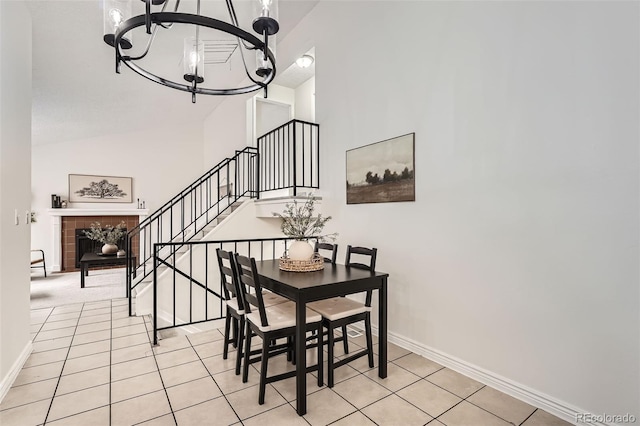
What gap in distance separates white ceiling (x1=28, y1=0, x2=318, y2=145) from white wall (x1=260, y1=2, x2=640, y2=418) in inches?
95.2

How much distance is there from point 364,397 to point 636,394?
4.89ft

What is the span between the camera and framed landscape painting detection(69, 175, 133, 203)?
7129 millimetres

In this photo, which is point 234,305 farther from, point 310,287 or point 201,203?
point 201,203

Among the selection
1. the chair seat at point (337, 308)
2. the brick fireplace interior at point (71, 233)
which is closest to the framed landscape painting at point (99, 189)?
the brick fireplace interior at point (71, 233)

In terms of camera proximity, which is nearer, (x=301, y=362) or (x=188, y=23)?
(x=188, y=23)

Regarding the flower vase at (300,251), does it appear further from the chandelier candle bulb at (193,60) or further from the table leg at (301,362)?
the chandelier candle bulb at (193,60)

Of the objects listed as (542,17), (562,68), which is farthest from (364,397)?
(542,17)

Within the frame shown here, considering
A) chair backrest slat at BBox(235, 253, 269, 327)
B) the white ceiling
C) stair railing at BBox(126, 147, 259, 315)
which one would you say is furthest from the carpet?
chair backrest slat at BBox(235, 253, 269, 327)

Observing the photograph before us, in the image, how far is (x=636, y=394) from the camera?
168cm

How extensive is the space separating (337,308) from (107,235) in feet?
20.5

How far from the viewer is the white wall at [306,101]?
20.3 ft

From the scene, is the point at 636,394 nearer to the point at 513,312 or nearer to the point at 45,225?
the point at 513,312

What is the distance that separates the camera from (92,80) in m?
4.53

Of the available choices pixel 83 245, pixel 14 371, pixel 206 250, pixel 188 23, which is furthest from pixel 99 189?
pixel 188 23
